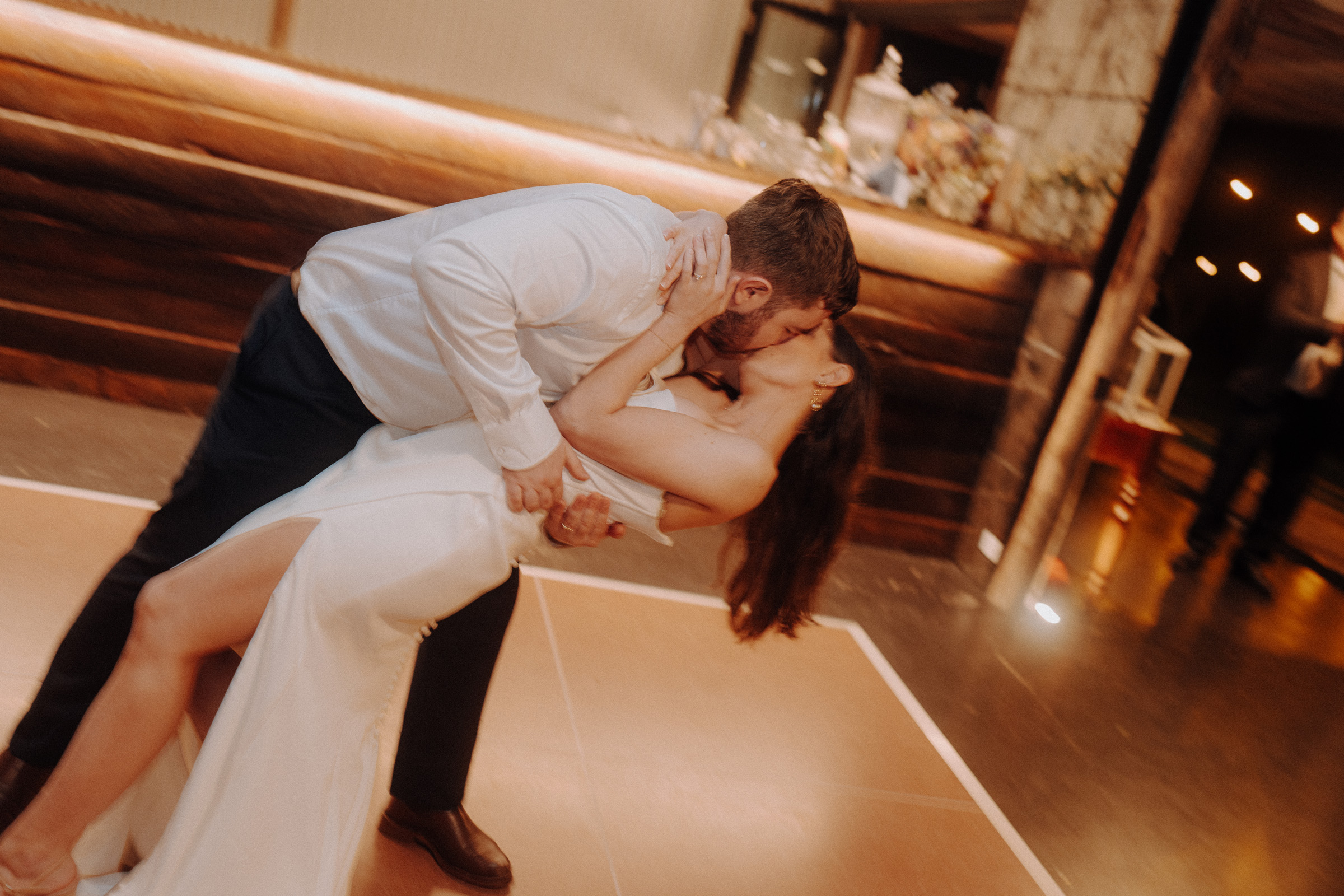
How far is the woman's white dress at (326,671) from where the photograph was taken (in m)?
1.42

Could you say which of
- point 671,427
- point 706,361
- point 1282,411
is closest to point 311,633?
point 671,427

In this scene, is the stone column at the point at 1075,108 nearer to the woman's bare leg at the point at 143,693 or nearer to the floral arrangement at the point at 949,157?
the floral arrangement at the point at 949,157

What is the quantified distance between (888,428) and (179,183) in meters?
2.71

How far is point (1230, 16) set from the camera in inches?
140

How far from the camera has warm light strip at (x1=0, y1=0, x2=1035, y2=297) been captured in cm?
328

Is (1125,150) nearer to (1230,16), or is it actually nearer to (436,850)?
(1230,16)

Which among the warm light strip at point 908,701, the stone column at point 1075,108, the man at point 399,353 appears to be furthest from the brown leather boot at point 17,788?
the stone column at point 1075,108

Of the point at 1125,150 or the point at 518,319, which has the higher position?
the point at 1125,150

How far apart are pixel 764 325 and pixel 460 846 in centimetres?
106

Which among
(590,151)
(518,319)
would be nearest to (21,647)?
(518,319)

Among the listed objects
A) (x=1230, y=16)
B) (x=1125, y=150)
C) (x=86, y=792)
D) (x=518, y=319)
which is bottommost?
(x=86, y=792)

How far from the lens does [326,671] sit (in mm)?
1453

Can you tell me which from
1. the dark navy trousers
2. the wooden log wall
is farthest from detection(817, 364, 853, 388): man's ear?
the wooden log wall

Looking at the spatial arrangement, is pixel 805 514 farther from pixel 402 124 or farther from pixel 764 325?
pixel 402 124
